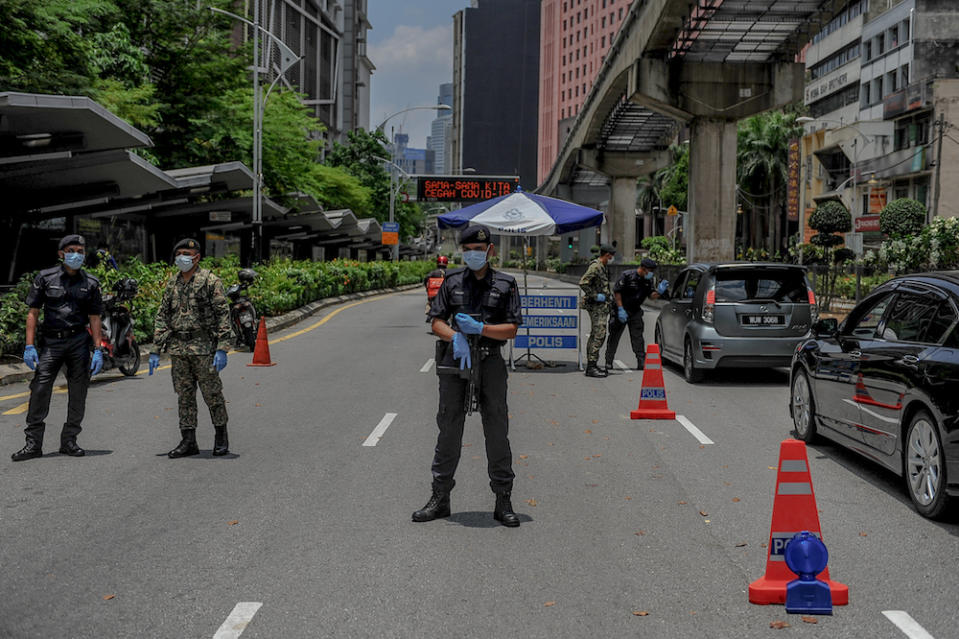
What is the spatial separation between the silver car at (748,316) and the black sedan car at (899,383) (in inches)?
190

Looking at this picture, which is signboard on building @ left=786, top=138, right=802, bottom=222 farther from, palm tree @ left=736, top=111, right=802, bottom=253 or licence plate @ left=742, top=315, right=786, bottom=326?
licence plate @ left=742, top=315, right=786, bottom=326

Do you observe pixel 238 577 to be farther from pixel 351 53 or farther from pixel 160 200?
pixel 351 53

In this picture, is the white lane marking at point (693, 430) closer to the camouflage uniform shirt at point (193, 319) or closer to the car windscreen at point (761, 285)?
the car windscreen at point (761, 285)

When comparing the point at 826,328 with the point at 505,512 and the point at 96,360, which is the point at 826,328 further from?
the point at 96,360

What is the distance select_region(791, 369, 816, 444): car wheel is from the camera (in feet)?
31.0

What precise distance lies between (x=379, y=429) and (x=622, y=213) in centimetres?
5586

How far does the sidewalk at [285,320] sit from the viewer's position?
14.1 meters

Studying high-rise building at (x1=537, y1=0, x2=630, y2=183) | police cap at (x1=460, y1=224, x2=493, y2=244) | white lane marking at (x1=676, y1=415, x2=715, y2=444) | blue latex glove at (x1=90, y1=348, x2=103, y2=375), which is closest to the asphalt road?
white lane marking at (x1=676, y1=415, x2=715, y2=444)

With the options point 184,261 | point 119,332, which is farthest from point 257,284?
point 184,261

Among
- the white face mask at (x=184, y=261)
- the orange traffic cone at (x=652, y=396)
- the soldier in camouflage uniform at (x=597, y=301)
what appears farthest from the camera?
the soldier in camouflage uniform at (x=597, y=301)

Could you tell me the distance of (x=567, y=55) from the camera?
15600 centimetres

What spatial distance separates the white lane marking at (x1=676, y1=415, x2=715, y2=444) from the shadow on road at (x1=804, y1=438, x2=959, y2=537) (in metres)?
0.95

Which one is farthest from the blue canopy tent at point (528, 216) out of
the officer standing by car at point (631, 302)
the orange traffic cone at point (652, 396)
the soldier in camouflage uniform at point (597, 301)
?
the orange traffic cone at point (652, 396)

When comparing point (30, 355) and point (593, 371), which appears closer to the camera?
point (30, 355)
